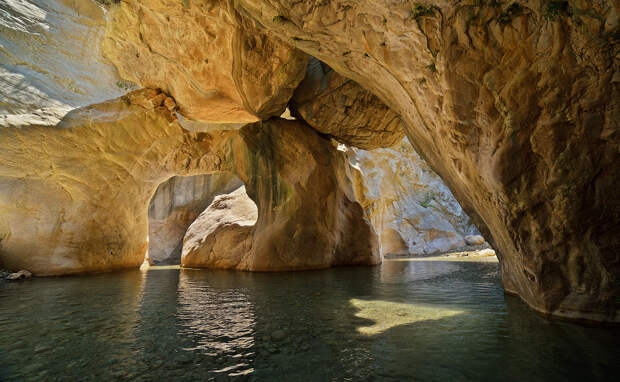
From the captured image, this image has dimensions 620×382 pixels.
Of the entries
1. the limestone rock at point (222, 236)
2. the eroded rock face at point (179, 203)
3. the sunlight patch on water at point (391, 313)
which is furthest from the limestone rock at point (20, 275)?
the eroded rock face at point (179, 203)

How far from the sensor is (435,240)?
20.7 metres

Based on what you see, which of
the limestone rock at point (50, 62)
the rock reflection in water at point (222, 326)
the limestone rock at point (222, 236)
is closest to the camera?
the rock reflection in water at point (222, 326)

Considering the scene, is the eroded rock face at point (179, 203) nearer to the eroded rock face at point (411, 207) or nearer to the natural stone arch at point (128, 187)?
the natural stone arch at point (128, 187)

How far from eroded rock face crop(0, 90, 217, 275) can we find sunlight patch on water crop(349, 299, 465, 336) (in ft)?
24.6

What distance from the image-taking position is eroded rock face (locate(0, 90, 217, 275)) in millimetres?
7727

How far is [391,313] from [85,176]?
30.2 feet

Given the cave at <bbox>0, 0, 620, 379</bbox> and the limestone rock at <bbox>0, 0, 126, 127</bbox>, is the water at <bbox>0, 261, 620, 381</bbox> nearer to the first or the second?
the cave at <bbox>0, 0, 620, 379</bbox>

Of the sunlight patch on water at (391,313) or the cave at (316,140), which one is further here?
the sunlight patch on water at (391,313)

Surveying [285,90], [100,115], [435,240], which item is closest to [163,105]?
→ [100,115]

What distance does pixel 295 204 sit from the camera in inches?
314

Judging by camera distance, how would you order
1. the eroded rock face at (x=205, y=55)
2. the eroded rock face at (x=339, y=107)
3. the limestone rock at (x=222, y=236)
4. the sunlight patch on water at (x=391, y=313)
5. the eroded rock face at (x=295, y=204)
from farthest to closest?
the limestone rock at (x=222, y=236) < the eroded rock face at (x=295, y=204) < the eroded rock face at (x=339, y=107) < the eroded rock face at (x=205, y=55) < the sunlight patch on water at (x=391, y=313)

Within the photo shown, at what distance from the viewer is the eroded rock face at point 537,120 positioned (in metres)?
2.11

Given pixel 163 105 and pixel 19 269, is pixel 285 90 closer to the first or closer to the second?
pixel 163 105

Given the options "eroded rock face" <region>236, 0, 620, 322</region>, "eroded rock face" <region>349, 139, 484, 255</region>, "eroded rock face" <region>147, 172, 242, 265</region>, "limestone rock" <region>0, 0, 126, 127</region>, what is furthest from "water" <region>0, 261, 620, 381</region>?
"eroded rock face" <region>349, 139, 484, 255</region>
